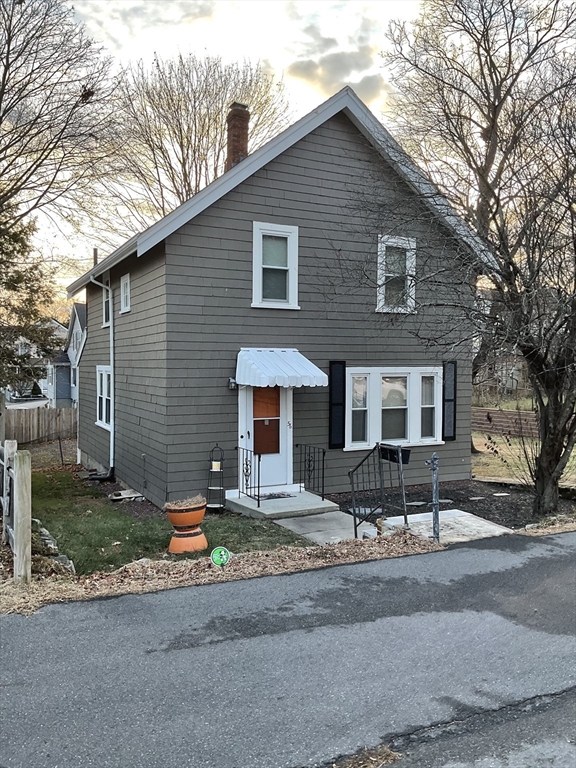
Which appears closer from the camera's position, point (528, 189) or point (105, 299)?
point (528, 189)

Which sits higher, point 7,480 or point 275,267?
point 275,267

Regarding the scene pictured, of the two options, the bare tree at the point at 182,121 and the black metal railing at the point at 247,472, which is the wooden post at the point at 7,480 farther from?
the bare tree at the point at 182,121

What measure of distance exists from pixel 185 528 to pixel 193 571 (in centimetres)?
149

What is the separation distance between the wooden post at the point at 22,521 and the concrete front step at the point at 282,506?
14.9ft

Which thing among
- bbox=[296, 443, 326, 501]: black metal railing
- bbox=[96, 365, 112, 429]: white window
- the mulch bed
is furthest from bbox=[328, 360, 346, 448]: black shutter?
bbox=[96, 365, 112, 429]: white window

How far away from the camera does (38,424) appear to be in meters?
24.2

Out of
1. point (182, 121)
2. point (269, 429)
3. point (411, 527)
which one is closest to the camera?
point (411, 527)

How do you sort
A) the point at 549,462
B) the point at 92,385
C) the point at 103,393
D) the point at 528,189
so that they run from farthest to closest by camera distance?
the point at 92,385
the point at 103,393
the point at 549,462
the point at 528,189

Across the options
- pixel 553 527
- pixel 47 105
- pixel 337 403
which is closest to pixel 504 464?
pixel 337 403

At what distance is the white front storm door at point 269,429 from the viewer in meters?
10.8

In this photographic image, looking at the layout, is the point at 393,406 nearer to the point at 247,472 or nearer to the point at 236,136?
the point at 247,472

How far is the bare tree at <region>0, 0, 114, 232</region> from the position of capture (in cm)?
1458

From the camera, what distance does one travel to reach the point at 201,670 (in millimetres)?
4145

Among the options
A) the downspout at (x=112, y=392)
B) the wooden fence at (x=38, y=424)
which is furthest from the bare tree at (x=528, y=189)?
the wooden fence at (x=38, y=424)
